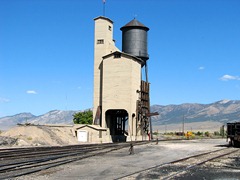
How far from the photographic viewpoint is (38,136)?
1799 inches

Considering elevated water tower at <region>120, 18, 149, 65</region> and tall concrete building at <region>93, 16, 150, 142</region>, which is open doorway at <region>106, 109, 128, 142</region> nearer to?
tall concrete building at <region>93, 16, 150, 142</region>

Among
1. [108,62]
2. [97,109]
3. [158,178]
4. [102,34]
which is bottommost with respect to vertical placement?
[158,178]

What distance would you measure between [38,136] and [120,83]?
19623 mm

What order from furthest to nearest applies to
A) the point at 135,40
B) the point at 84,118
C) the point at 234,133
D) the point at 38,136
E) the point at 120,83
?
the point at 84,118 → the point at 135,40 → the point at 120,83 → the point at 38,136 → the point at 234,133

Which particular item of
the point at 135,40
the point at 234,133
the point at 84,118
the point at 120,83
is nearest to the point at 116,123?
the point at 120,83

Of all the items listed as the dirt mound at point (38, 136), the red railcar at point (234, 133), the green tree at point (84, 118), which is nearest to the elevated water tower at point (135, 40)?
the dirt mound at point (38, 136)

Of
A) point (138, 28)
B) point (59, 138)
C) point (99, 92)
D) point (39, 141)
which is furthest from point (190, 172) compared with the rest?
point (138, 28)

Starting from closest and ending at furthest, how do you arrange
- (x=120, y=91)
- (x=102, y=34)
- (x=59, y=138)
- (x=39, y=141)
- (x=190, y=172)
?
(x=190, y=172) < (x=39, y=141) < (x=59, y=138) < (x=120, y=91) < (x=102, y=34)

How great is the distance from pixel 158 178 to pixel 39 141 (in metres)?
30.9

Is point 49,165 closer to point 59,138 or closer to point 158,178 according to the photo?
point 158,178

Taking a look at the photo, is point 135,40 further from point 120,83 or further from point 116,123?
point 116,123

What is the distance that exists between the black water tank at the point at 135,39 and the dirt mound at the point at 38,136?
2295cm

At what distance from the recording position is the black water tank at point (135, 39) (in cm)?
6831

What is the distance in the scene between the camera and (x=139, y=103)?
62688mm
